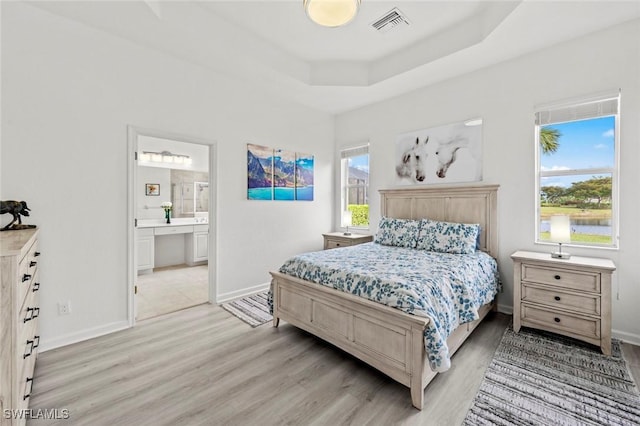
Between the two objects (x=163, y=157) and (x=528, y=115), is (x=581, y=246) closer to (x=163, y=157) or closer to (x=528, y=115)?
(x=528, y=115)

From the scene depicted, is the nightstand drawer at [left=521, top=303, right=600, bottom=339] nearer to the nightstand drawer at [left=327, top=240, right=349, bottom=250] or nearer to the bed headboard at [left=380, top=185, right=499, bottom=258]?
the bed headboard at [left=380, top=185, right=499, bottom=258]

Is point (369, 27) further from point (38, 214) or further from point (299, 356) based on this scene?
point (38, 214)

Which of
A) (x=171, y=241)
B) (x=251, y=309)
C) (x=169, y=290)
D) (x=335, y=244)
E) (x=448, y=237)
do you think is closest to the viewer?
(x=448, y=237)

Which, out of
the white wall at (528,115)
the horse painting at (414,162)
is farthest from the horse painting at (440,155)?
the white wall at (528,115)

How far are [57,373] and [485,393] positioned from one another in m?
3.09

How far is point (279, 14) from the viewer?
279 centimetres

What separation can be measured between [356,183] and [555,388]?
11.9 ft

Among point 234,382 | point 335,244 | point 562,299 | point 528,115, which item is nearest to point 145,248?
point 335,244

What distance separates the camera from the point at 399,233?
362cm

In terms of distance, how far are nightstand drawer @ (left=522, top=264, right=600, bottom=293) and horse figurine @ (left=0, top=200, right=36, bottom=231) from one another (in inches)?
171

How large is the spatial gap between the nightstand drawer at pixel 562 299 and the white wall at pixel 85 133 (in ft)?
11.2

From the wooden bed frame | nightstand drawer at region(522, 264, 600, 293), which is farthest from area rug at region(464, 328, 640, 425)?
nightstand drawer at region(522, 264, 600, 293)

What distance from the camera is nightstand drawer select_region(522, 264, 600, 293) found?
7.75ft

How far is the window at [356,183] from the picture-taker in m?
4.77
